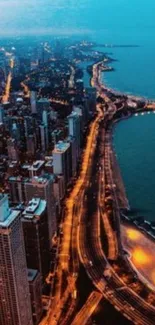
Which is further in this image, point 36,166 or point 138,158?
point 138,158

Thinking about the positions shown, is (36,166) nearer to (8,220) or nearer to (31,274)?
(31,274)

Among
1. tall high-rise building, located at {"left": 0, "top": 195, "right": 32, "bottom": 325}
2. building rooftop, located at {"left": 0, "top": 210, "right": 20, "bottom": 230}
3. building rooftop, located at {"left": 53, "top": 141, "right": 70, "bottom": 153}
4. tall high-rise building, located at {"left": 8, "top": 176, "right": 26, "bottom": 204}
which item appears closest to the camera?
building rooftop, located at {"left": 0, "top": 210, "right": 20, "bottom": 230}

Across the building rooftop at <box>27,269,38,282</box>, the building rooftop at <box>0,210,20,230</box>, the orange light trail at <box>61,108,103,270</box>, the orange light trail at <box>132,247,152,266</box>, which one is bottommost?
the orange light trail at <box>132,247,152,266</box>

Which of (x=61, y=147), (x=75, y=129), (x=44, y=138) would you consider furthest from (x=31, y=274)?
(x=44, y=138)

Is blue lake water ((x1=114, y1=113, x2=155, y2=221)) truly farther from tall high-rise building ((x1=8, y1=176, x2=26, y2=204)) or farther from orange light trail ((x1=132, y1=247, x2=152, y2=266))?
tall high-rise building ((x1=8, y1=176, x2=26, y2=204))

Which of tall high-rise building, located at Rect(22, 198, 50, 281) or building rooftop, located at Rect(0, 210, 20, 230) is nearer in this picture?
building rooftop, located at Rect(0, 210, 20, 230)

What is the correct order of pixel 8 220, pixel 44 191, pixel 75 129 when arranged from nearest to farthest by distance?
pixel 8 220 → pixel 44 191 → pixel 75 129

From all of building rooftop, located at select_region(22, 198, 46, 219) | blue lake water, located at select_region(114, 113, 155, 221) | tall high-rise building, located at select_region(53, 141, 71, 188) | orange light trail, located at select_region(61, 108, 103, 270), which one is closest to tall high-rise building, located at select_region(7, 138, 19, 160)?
tall high-rise building, located at select_region(53, 141, 71, 188)

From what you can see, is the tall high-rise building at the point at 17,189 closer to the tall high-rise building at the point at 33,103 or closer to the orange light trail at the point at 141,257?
the orange light trail at the point at 141,257
